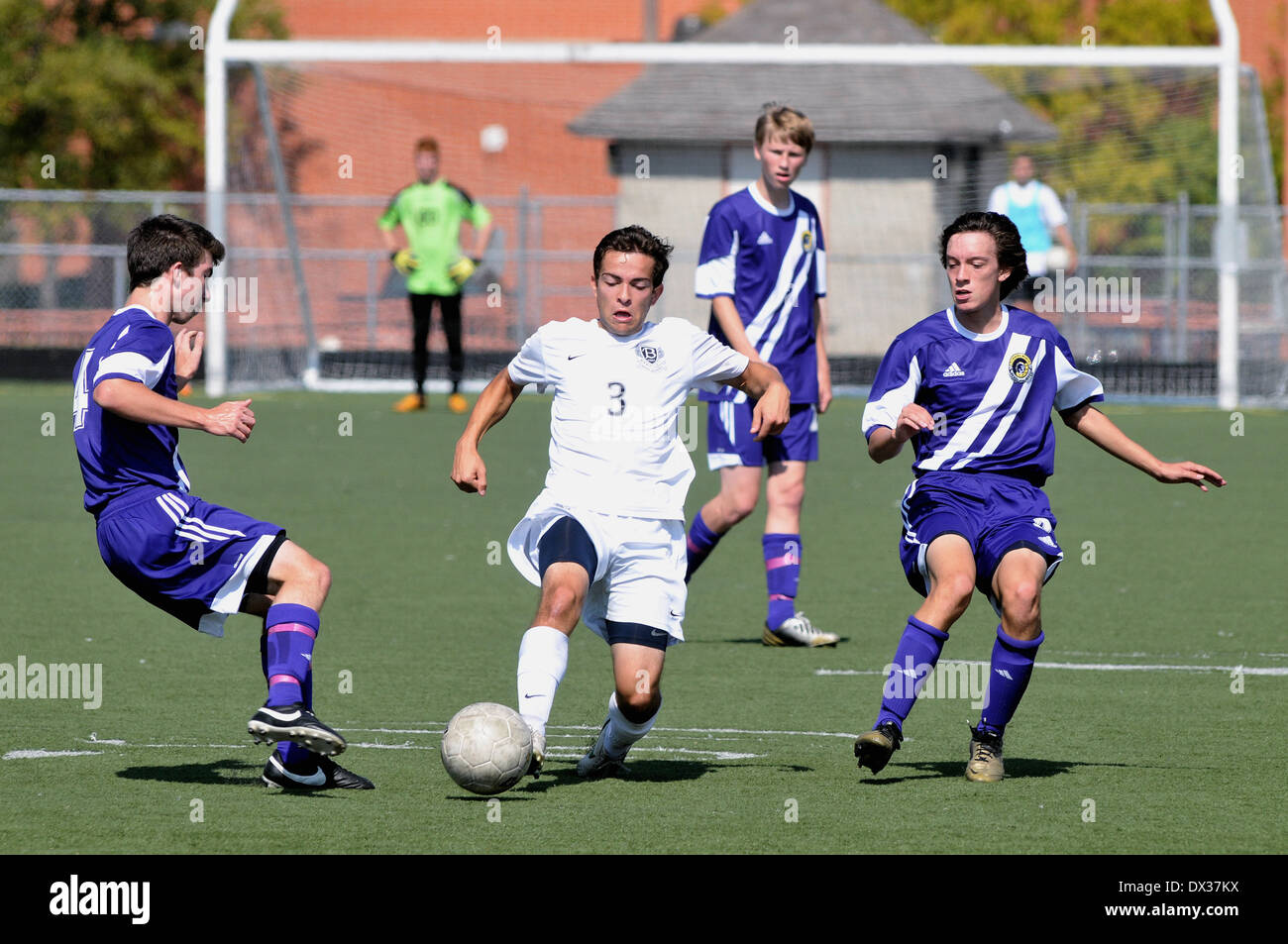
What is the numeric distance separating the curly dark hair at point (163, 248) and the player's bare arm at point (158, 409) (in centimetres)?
43

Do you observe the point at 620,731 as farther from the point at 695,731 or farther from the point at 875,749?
the point at 695,731

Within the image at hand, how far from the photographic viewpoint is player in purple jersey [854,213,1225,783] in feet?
18.7

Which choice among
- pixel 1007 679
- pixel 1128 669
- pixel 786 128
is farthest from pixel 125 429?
pixel 1128 669

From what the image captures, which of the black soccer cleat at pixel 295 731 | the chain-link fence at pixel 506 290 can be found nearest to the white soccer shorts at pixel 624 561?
the black soccer cleat at pixel 295 731

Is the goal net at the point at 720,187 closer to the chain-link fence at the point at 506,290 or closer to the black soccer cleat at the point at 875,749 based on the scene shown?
the chain-link fence at the point at 506,290

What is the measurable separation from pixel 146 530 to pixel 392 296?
20233 mm

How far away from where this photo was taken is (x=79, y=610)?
352 inches

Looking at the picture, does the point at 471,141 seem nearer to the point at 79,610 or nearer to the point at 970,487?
the point at 79,610

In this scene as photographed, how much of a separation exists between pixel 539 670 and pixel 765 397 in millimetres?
1053

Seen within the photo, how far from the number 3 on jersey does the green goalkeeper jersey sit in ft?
43.0

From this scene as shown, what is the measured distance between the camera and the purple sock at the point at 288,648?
540cm

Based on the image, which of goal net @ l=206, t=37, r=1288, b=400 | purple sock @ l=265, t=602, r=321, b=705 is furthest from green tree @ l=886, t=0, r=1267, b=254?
purple sock @ l=265, t=602, r=321, b=705
